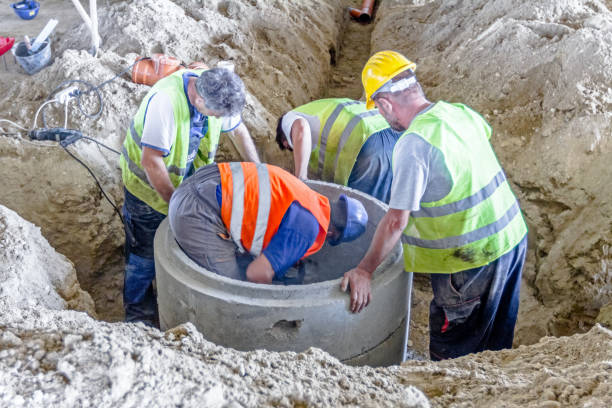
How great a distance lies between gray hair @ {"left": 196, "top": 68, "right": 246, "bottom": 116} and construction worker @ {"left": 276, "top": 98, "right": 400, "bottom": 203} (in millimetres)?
812

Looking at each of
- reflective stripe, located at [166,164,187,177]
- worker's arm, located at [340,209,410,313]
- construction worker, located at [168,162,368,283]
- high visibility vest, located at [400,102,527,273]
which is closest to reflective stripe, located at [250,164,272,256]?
construction worker, located at [168,162,368,283]

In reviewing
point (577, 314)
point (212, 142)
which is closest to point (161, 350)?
point (212, 142)

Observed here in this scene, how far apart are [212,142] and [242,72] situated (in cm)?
225

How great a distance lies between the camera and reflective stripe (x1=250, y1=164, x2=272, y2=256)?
114 inches

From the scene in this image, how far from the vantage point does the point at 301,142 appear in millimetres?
4062

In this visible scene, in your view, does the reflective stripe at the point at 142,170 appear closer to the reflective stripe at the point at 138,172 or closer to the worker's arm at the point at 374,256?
the reflective stripe at the point at 138,172

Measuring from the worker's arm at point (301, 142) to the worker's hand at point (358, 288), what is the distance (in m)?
1.37

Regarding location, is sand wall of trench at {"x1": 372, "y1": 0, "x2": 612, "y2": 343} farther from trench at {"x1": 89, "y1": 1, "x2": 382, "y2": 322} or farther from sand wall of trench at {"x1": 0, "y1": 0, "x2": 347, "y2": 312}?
trench at {"x1": 89, "y1": 1, "x2": 382, "y2": 322}

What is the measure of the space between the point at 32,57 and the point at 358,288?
431 cm

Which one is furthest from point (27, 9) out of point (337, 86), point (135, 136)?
point (135, 136)

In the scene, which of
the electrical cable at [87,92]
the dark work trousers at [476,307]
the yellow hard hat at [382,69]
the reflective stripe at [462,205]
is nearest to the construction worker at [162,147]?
the yellow hard hat at [382,69]

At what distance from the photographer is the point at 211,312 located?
2867mm

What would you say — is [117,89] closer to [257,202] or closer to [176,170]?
[176,170]

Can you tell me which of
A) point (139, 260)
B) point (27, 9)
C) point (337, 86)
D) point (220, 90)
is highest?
point (220, 90)
